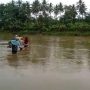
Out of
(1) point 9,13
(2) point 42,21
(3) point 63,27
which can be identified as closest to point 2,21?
(1) point 9,13

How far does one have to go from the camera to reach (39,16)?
242ft

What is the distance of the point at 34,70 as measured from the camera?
13.0 meters

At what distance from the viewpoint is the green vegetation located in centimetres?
6719

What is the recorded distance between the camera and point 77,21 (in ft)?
238

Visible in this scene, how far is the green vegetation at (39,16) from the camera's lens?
220ft

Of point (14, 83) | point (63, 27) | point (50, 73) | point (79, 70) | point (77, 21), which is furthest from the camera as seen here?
point (77, 21)

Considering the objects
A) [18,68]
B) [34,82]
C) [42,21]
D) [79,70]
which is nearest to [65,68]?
[79,70]

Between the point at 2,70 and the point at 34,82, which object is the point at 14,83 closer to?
the point at 34,82

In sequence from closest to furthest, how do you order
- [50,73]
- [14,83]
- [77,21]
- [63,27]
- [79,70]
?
1. [14,83]
2. [50,73]
3. [79,70]
4. [63,27]
5. [77,21]

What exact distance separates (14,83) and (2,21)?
64258mm

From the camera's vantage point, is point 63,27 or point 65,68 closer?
point 65,68

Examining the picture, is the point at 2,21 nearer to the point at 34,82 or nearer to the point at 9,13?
the point at 9,13

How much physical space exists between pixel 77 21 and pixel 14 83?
63.5 metres

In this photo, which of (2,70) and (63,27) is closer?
(2,70)
